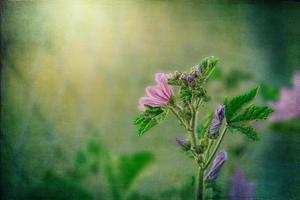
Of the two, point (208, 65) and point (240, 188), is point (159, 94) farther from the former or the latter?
point (240, 188)

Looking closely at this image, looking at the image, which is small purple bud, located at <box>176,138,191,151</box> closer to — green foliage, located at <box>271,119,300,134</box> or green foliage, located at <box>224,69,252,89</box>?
green foliage, located at <box>224,69,252,89</box>

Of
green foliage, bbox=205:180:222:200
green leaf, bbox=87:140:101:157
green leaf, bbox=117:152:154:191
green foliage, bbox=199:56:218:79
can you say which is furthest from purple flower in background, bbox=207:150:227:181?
green leaf, bbox=87:140:101:157

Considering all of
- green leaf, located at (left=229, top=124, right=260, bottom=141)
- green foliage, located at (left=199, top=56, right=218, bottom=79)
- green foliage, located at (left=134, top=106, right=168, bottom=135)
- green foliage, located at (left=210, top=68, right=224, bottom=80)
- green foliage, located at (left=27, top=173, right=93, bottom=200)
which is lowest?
green foliage, located at (left=27, top=173, right=93, bottom=200)

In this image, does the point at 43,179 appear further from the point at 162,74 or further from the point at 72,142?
the point at 162,74

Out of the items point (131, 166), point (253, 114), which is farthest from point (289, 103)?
point (131, 166)

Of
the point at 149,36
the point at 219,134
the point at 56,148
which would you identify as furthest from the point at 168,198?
the point at 149,36

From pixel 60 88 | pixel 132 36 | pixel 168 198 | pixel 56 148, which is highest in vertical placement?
pixel 132 36
